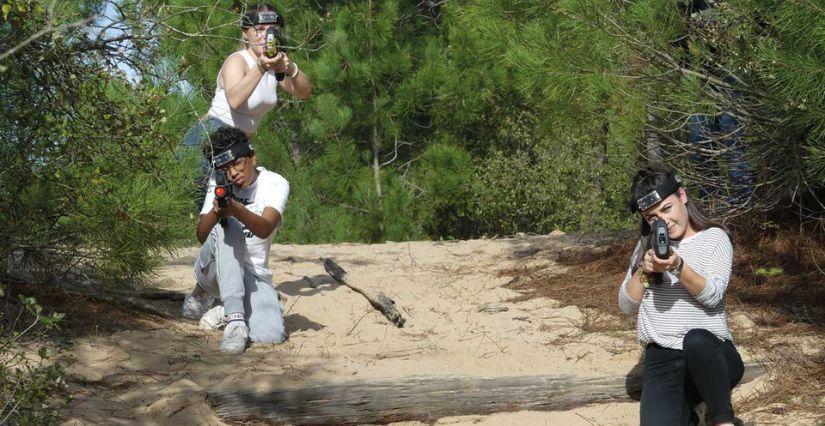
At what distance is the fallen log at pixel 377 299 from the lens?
622 centimetres

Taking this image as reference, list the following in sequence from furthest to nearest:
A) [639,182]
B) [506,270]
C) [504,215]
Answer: [504,215] → [506,270] → [639,182]

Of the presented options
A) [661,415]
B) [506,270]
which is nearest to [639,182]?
[661,415]

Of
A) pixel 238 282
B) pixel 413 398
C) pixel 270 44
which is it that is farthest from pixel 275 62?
pixel 413 398

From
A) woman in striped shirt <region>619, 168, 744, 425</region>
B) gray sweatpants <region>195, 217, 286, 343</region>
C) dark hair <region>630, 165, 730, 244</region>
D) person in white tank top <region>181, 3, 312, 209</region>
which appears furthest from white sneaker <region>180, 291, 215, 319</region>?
dark hair <region>630, 165, 730, 244</region>

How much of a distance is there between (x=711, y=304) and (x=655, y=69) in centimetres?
282

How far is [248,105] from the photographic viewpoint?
588cm

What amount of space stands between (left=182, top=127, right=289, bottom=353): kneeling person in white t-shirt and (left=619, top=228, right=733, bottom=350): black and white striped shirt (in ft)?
6.71

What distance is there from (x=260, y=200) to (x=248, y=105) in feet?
1.81

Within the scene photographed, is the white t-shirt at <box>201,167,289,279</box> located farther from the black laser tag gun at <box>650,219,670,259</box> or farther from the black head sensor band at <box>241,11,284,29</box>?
the black laser tag gun at <box>650,219,670,259</box>

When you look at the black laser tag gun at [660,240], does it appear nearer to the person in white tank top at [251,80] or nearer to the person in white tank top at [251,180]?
the person in white tank top at [251,180]

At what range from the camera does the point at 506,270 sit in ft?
25.6

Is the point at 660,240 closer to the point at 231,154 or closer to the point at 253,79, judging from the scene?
the point at 231,154

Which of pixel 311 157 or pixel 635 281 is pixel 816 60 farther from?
pixel 311 157

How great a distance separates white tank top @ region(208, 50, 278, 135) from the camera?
19.2 ft
